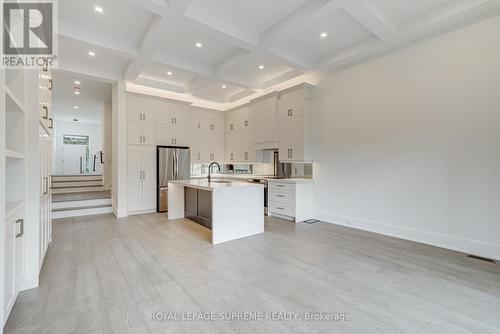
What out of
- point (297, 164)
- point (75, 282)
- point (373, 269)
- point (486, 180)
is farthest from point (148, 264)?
point (486, 180)

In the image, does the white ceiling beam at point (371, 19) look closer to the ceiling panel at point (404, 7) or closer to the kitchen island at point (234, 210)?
the ceiling panel at point (404, 7)

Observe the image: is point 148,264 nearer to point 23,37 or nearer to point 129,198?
point 23,37

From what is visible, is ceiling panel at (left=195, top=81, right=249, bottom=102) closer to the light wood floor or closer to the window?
the light wood floor

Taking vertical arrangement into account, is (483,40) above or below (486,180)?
above

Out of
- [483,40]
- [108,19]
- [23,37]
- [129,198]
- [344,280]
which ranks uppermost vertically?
[108,19]

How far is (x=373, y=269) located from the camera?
247 centimetres

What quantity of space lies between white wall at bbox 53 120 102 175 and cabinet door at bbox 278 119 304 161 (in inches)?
405

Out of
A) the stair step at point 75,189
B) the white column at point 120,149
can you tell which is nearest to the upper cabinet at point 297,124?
the white column at point 120,149

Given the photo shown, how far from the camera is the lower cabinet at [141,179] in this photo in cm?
505

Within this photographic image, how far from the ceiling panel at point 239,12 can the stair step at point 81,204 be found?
15.8 ft

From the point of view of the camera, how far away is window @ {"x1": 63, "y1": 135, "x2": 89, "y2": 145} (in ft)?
34.2

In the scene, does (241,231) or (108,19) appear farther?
(241,231)

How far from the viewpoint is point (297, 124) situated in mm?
4770

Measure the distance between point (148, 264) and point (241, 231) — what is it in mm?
1440
